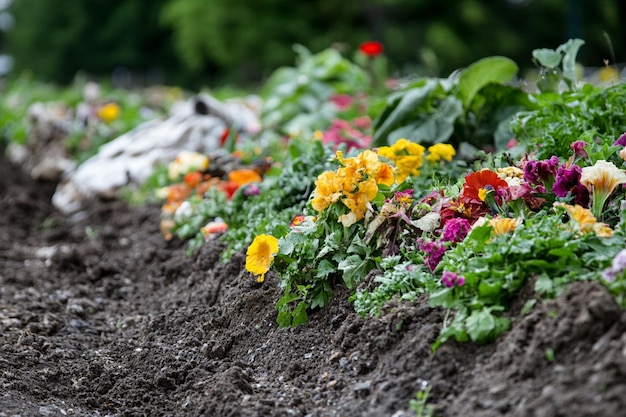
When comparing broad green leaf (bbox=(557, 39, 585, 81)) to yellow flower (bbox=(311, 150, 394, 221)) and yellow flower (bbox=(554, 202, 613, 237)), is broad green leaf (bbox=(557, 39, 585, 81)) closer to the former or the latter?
yellow flower (bbox=(311, 150, 394, 221))

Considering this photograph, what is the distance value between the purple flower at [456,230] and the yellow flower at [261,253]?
75 centimetres

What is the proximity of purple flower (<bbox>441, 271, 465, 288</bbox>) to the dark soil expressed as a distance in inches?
5.8

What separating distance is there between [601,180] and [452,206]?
0.58m

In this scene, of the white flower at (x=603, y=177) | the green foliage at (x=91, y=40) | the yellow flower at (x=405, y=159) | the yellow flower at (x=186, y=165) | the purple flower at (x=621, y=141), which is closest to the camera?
the white flower at (x=603, y=177)

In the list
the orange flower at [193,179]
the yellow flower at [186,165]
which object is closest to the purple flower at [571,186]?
the orange flower at [193,179]

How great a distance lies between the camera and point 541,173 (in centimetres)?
320

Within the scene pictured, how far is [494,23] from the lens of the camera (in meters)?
19.1

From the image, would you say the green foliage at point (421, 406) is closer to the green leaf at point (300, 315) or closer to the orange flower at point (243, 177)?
the green leaf at point (300, 315)

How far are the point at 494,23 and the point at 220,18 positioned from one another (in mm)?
6516

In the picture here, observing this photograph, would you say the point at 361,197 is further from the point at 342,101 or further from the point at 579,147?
the point at 342,101

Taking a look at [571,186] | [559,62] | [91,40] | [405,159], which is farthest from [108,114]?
[91,40]

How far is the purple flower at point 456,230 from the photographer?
117 inches

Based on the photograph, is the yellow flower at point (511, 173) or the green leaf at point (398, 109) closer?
the yellow flower at point (511, 173)

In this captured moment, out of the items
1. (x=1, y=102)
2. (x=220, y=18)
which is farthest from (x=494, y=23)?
(x=1, y=102)
